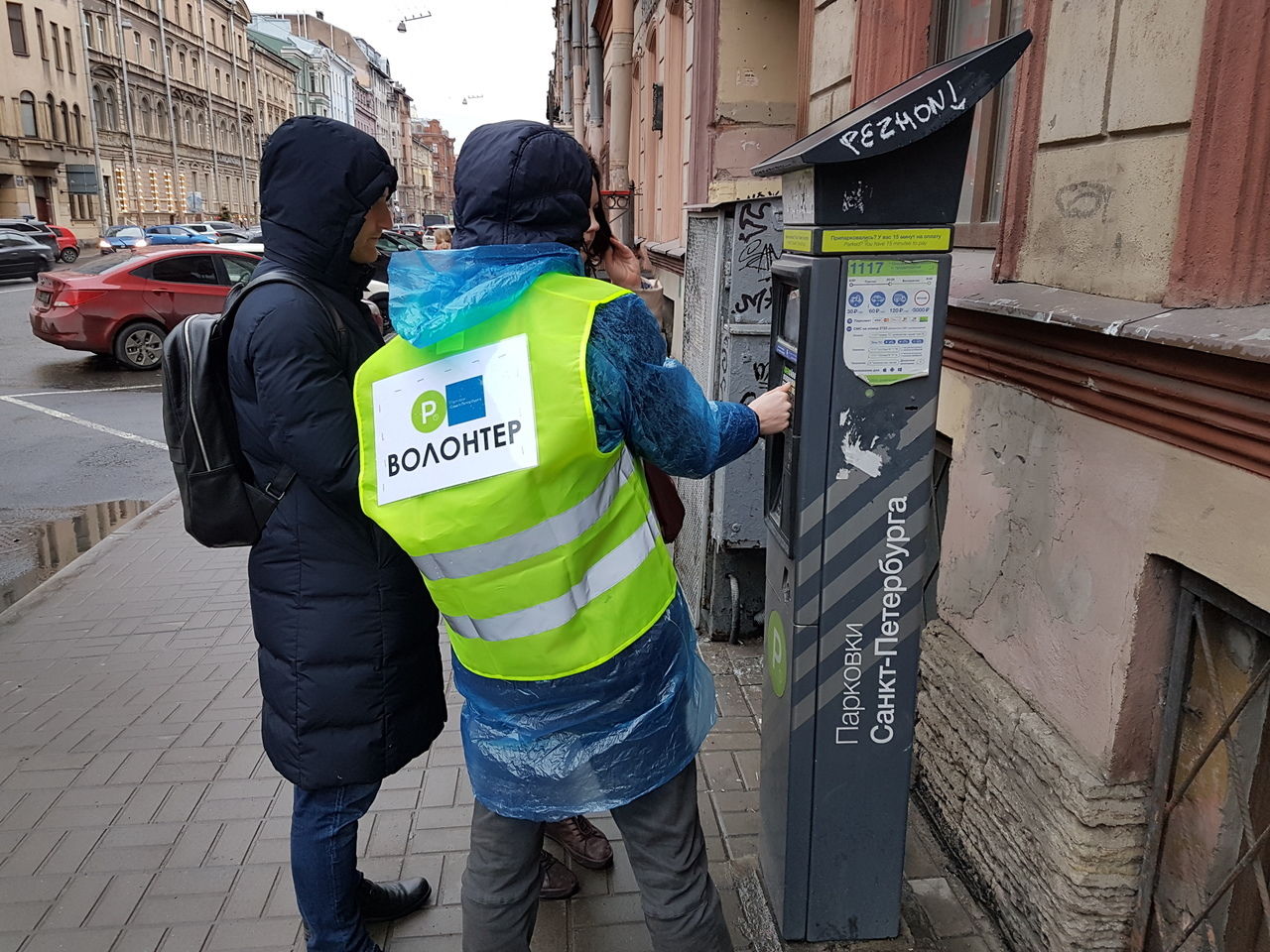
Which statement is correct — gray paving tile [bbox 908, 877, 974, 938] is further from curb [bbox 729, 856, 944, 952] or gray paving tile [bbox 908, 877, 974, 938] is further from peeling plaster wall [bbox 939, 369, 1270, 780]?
peeling plaster wall [bbox 939, 369, 1270, 780]

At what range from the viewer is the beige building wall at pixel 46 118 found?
3869 centimetres

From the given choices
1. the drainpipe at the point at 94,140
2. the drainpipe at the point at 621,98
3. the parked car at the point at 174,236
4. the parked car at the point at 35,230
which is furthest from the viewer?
the drainpipe at the point at 94,140

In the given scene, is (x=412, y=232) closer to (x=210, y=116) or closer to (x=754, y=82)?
→ (x=210, y=116)

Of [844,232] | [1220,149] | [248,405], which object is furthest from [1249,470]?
[248,405]

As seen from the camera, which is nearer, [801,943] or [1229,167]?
[1229,167]

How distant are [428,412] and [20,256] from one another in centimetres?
2743

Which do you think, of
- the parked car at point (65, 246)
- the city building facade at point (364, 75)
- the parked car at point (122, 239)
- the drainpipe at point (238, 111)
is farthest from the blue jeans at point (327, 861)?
the city building facade at point (364, 75)

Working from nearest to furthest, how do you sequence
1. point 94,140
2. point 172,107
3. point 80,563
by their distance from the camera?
point 80,563
point 94,140
point 172,107

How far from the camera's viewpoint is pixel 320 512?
213cm

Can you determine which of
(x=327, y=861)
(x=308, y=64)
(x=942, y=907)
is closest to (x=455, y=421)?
(x=327, y=861)

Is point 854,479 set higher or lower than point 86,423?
higher

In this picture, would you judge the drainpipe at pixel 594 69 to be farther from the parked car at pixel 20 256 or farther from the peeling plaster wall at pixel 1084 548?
the parked car at pixel 20 256

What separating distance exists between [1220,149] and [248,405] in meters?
2.00

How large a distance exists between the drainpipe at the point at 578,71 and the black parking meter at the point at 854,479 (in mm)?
18040
